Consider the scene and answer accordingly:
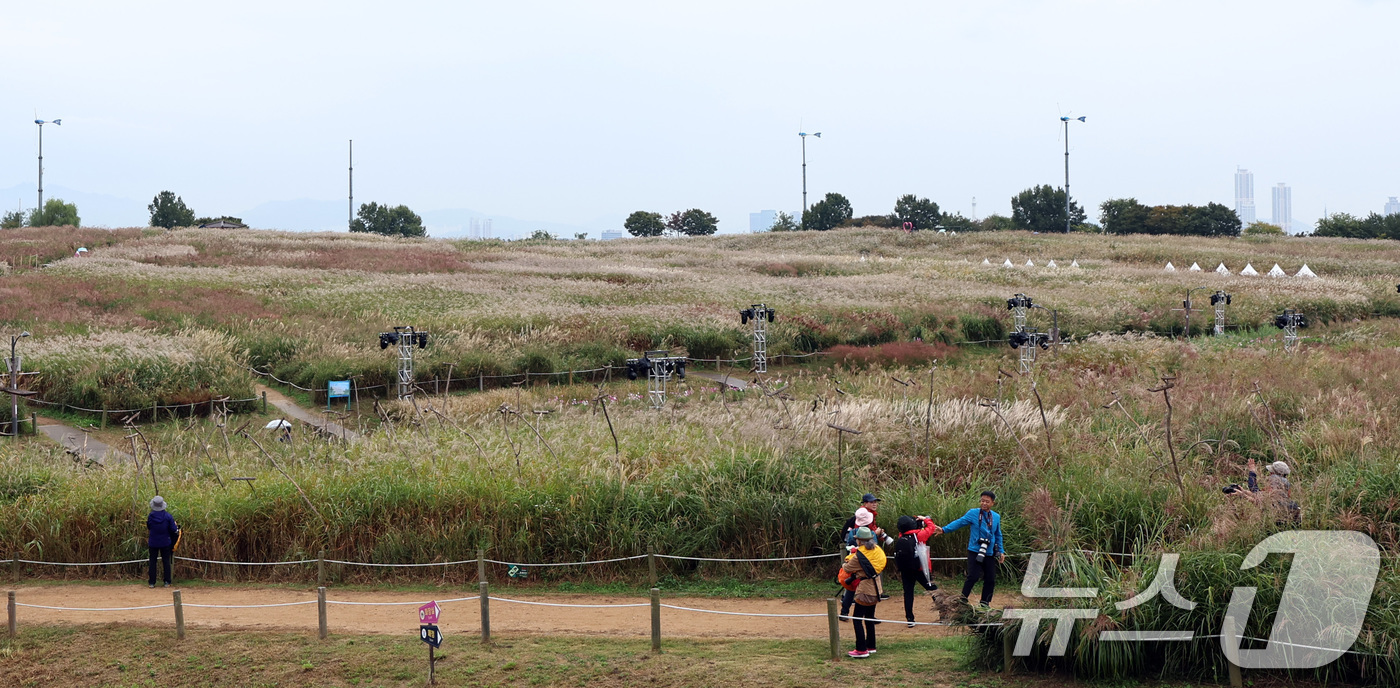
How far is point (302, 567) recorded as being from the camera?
1454 cm

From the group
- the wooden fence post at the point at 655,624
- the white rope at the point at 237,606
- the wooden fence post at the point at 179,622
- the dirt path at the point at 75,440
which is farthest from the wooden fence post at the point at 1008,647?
the dirt path at the point at 75,440

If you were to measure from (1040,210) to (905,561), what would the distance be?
115m

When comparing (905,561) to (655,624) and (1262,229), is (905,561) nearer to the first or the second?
(655,624)

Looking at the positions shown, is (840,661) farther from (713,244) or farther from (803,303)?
(713,244)

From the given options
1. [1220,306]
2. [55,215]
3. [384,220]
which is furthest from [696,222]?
[1220,306]

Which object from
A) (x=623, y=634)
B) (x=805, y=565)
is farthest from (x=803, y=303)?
(x=623, y=634)

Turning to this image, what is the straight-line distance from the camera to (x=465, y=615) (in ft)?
41.2

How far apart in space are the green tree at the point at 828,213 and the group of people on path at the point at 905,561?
118 meters

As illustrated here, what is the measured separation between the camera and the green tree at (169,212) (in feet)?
362

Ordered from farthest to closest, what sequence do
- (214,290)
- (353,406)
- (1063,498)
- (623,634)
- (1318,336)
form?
(214,290) → (1318,336) → (353,406) → (1063,498) → (623,634)

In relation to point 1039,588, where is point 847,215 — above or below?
above

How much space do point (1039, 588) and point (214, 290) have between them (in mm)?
39730

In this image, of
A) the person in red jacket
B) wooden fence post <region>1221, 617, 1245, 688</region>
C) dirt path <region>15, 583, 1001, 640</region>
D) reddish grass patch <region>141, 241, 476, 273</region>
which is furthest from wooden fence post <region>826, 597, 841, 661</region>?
reddish grass patch <region>141, 241, 476, 273</region>

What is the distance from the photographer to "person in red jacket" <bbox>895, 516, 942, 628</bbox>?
37.1 ft
